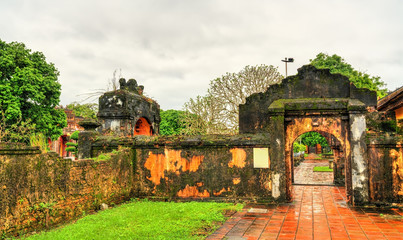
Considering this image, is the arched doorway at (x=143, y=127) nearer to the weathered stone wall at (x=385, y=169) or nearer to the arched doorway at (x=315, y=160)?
the arched doorway at (x=315, y=160)

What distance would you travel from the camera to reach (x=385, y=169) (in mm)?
7699

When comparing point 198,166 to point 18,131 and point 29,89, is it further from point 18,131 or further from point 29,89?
point 29,89

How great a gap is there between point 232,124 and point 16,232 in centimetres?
1732

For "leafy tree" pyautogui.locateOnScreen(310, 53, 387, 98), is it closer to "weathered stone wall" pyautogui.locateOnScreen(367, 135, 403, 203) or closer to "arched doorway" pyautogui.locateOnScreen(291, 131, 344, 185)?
"arched doorway" pyautogui.locateOnScreen(291, 131, 344, 185)

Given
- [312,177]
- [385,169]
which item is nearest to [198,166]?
[385,169]

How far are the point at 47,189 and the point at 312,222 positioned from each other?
560cm

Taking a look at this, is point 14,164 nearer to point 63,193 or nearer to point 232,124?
point 63,193

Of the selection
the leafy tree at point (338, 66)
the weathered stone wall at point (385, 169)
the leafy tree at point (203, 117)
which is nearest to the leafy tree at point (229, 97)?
the leafy tree at point (203, 117)

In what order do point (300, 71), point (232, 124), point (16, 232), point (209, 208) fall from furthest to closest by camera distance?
point (232, 124) → point (300, 71) → point (209, 208) → point (16, 232)

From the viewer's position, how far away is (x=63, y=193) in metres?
5.86

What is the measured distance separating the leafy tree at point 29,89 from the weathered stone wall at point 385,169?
731 inches

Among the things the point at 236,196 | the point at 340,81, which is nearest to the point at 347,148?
the point at 340,81

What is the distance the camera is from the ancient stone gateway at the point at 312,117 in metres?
7.90

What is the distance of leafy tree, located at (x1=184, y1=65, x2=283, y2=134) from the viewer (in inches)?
824
